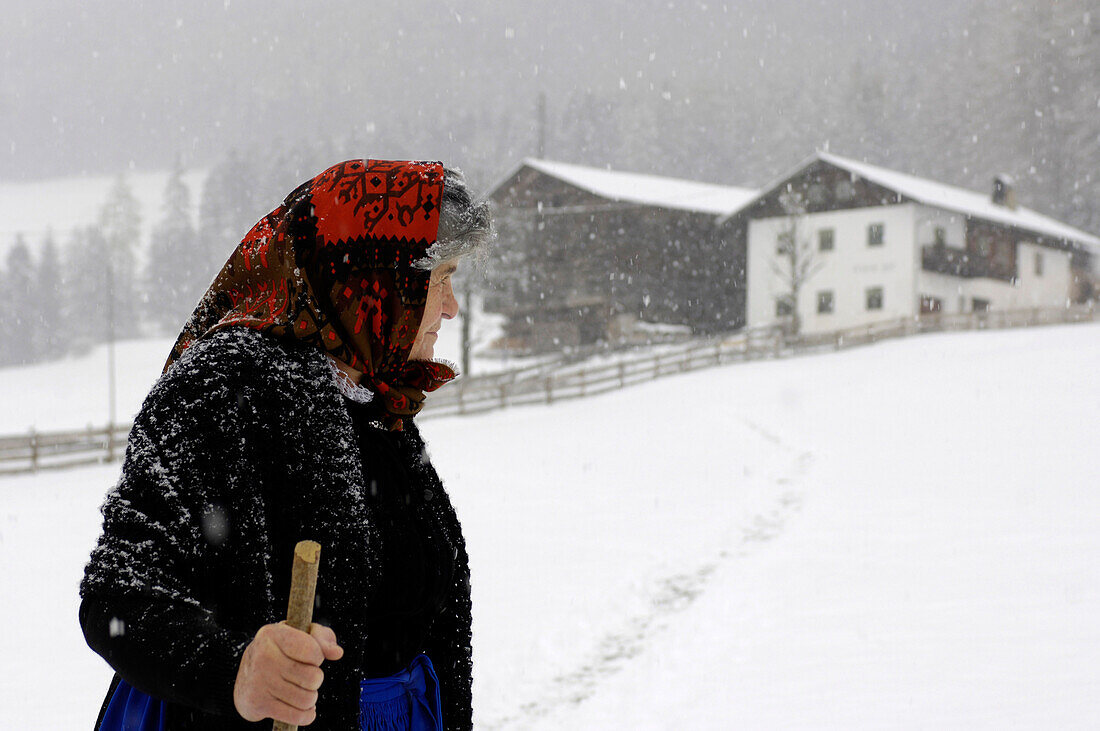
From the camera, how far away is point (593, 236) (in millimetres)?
41156

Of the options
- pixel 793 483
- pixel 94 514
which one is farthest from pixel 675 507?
pixel 94 514

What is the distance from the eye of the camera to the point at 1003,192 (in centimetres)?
4269

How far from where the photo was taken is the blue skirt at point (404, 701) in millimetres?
2031

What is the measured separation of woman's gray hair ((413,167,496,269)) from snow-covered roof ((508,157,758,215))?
126ft

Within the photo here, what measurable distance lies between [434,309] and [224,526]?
676mm

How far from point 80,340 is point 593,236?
145ft

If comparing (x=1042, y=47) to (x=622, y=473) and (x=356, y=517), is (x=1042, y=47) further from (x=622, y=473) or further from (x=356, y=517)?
(x=356, y=517)

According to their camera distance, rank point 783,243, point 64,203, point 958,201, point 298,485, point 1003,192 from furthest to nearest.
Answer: point 64,203 < point 1003,192 < point 958,201 < point 783,243 < point 298,485

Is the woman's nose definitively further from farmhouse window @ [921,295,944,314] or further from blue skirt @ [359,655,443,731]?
farmhouse window @ [921,295,944,314]

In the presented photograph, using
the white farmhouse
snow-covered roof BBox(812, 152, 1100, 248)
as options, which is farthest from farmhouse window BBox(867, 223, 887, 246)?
snow-covered roof BBox(812, 152, 1100, 248)

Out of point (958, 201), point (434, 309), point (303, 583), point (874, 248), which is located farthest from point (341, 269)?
point (958, 201)

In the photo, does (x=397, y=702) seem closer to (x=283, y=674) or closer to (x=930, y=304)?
(x=283, y=674)

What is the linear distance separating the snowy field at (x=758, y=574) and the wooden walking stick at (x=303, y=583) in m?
4.08

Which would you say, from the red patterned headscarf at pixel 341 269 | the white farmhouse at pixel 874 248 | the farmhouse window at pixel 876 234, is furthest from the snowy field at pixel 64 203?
the red patterned headscarf at pixel 341 269
